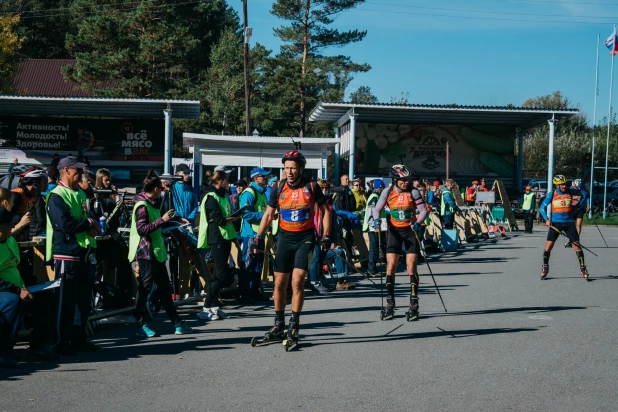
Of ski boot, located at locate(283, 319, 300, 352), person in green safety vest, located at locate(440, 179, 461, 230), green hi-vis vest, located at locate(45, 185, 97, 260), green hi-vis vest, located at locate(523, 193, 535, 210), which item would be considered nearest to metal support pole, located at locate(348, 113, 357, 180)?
green hi-vis vest, located at locate(523, 193, 535, 210)

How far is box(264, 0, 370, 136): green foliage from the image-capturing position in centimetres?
5128

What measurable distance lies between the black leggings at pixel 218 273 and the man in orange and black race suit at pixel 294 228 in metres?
1.50

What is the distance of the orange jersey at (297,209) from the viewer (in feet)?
27.6

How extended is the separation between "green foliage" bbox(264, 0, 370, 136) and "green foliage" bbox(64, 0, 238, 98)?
5.61 m

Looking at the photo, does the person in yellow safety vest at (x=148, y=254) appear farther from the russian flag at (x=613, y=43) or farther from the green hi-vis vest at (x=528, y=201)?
the russian flag at (x=613, y=43)

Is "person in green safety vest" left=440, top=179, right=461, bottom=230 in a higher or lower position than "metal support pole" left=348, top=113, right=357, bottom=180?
lower

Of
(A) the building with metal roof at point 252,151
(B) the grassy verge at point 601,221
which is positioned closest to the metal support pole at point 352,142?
(A) the building with metal roof at point 252,151

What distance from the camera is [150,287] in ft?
28.9

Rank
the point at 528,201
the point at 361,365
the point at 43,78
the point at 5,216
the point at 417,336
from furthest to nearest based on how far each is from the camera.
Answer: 1. the point at 43,78
2. the point at 528,201
3. the point at 417,336
4. the point at 361,365
5. the point at 5,216

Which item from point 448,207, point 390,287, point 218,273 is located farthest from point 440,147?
point 218,273

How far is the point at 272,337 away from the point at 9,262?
110 inches

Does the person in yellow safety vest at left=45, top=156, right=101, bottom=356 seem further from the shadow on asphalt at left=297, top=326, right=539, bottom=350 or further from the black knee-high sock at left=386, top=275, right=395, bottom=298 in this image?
the black knee-high sock at left=386, top=275, right=395, bottom=298

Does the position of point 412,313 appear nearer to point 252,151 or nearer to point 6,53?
point 252,151

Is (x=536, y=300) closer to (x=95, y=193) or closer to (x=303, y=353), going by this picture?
(x=303, y=353)
